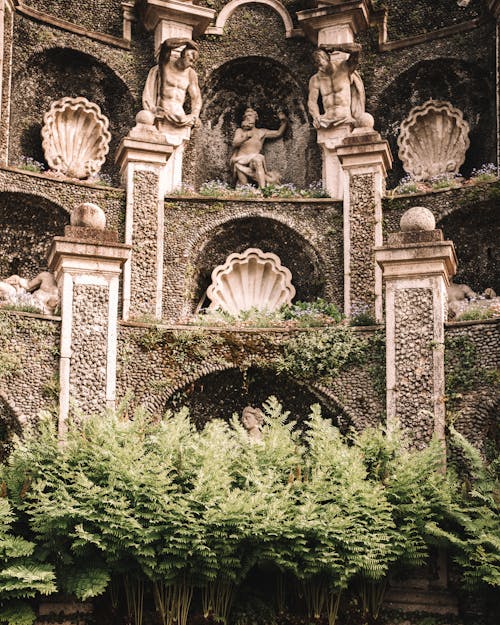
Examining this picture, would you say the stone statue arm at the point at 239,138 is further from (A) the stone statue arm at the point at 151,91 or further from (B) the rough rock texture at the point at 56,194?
(B) the rough rock texture at the point at 56,194

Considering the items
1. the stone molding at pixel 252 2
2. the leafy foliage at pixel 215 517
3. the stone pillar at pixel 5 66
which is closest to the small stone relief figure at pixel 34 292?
the stone pillar at pixel 5 66

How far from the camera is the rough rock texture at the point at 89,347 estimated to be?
67.3 ft

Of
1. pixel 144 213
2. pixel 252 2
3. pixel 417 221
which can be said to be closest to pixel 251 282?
pixel 144 213

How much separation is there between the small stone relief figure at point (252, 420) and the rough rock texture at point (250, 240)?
3.48 metres

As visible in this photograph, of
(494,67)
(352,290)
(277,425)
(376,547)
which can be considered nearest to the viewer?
(376,547)

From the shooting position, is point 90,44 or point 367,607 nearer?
point 367,607

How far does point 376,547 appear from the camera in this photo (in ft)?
56.5

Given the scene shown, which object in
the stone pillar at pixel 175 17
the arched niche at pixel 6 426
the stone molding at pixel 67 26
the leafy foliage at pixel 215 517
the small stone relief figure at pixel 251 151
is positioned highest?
the stone pillar at pixel 175 17

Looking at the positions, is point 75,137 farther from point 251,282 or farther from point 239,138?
point 251,282

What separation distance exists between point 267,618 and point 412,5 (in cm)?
1571

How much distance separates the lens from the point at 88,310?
21.0 meters

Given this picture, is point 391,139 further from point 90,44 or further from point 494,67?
point 90,44

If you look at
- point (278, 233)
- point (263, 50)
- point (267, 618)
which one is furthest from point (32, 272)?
point (267, 618)

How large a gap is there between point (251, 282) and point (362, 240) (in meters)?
2.48
